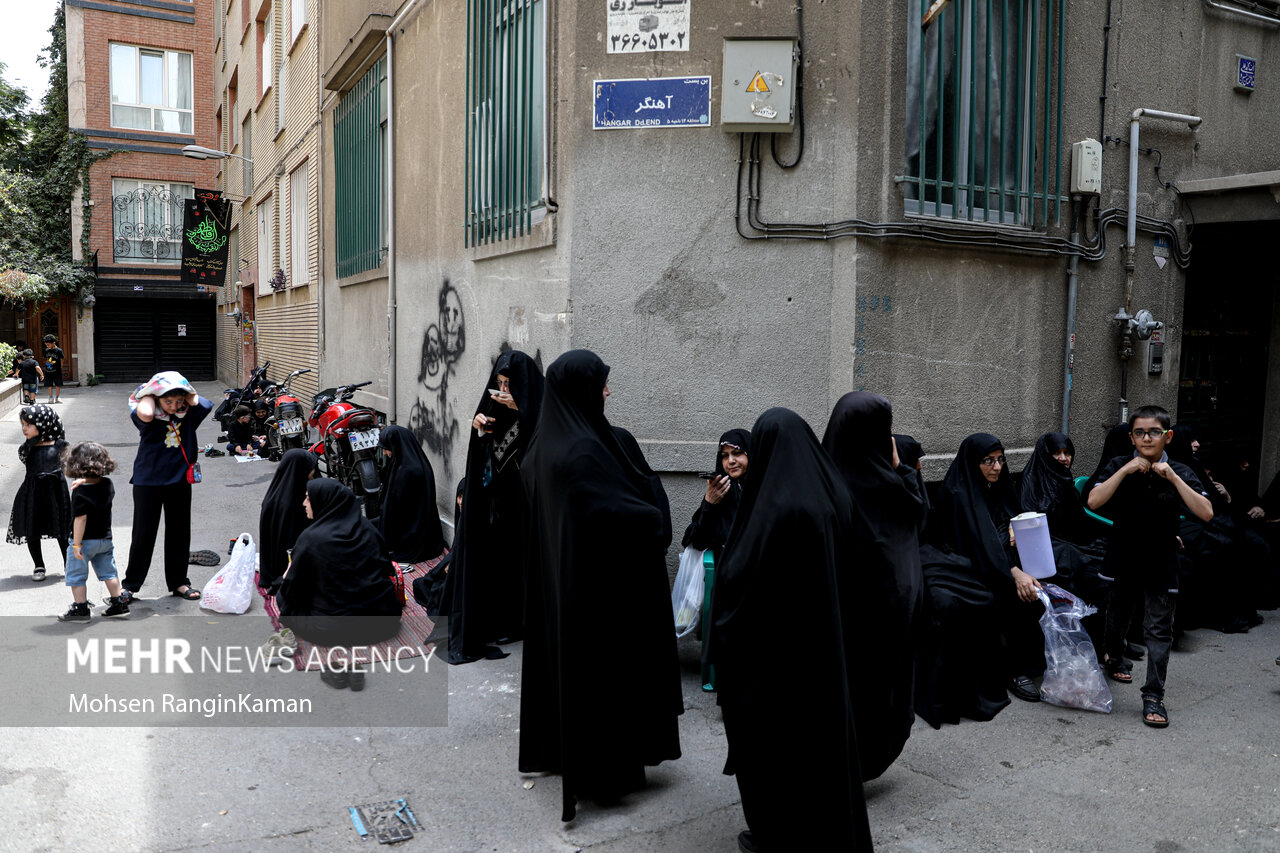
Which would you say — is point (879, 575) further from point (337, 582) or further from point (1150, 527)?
point (337, 582)

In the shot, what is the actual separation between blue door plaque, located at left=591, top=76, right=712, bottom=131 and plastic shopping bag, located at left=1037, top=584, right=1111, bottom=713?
3581 millimetres

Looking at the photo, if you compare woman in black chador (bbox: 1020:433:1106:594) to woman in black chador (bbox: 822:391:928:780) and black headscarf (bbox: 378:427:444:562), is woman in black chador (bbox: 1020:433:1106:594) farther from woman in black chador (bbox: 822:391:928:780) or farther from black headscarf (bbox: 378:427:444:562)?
black headscarf (bbox: 378:427:444:562)

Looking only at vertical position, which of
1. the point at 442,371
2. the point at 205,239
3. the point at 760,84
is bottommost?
the point at 442,371

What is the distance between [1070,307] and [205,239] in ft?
59.8

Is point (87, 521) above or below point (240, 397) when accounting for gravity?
below

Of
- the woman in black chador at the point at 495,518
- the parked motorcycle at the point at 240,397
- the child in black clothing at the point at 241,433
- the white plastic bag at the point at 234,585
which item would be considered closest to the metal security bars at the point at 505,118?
the woman in black chador at the point at 495,518

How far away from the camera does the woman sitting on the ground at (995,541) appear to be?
17.6ft

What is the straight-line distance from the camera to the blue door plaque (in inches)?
243

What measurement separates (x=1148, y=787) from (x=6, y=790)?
4975 millimetres

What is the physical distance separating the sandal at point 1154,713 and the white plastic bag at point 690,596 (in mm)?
2396

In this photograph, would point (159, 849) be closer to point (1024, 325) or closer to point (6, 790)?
point (6, 790)

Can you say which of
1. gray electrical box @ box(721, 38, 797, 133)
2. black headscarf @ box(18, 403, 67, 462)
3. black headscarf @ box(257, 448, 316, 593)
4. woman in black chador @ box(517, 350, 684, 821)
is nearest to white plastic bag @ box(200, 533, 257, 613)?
black headscarf @ box(257, 448, 316, 593)

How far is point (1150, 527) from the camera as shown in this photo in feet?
17.1

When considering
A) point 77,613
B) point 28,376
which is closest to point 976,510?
point 77,613
